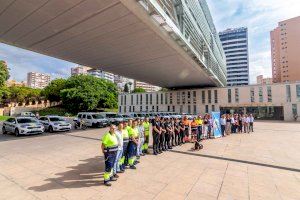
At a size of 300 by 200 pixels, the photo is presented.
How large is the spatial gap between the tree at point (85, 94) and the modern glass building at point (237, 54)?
87336 mm

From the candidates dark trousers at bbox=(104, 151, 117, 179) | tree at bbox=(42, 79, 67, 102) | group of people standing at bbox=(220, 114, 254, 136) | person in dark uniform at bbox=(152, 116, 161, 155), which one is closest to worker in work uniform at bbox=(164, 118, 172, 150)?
person in dark uniform at bbox=(152, 116, 161, 155)

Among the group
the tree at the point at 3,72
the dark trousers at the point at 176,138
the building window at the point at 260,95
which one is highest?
the tree at the point at 3,72

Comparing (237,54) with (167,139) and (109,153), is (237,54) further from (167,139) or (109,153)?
(109,153)

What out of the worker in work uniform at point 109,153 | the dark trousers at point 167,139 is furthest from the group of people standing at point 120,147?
the dark trousers at point 167,139

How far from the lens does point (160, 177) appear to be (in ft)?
20.2

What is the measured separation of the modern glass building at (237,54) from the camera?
119 m

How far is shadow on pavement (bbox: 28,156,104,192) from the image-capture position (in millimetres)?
5441

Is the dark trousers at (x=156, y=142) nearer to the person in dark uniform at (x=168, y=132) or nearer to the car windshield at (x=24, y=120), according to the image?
the person in dark uniform at (x=168, y=132)

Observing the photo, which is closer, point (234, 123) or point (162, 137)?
point (162, 137)

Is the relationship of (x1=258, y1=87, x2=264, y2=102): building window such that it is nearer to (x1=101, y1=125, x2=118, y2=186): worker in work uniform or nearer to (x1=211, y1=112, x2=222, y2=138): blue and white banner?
(x1=211, y1=112, x2=222, y2=138): blue and white banner

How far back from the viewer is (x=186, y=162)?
797 centimetres

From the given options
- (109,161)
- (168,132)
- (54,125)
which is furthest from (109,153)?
(54,125)

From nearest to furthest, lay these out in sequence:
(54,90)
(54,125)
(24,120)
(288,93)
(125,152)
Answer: (125,152) < (24,120) < (54,125) < (288,93) < (54,90)

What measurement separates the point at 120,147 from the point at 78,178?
1593mm
